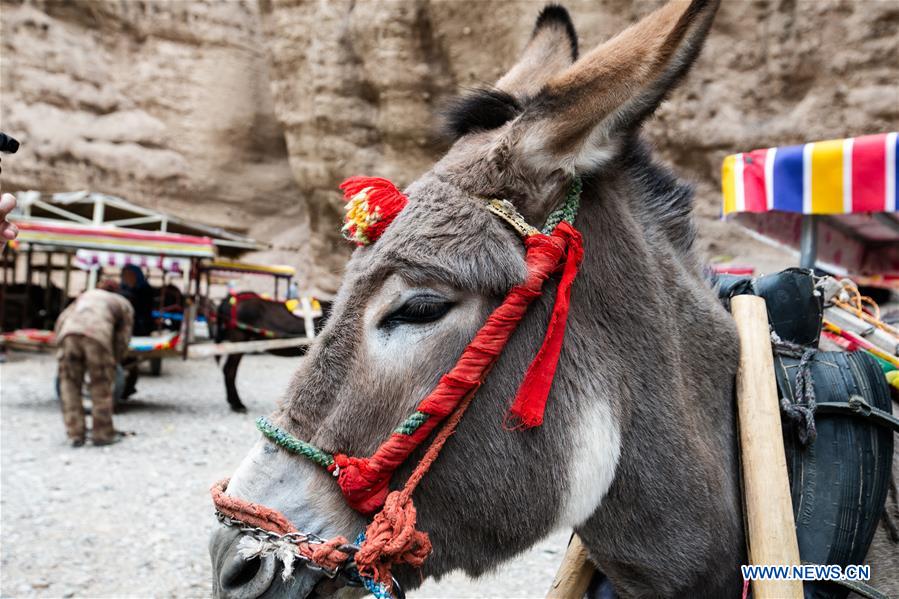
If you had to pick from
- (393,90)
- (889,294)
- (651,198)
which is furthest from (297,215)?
(651,198)

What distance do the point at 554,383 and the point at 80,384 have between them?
7.24 metres

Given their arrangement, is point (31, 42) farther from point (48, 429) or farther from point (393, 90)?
point (48, 429)

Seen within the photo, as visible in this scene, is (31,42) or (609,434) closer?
(609,434)

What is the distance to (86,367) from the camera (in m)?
7.08

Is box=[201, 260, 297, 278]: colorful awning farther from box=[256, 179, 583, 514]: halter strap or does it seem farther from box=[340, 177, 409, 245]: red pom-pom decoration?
box=[256, 179, 583, 514]: halter strap

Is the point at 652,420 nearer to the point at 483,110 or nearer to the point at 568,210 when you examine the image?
the point at 568,210

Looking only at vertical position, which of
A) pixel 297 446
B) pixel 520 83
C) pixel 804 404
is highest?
pixel 520 83

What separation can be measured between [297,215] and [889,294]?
20497 mm

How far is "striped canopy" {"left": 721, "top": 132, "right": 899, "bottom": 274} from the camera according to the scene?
4059 millimetres

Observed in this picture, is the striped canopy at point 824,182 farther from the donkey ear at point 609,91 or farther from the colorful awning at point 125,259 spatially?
the colorful awning at point 125,259

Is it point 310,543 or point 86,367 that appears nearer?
point 310,543

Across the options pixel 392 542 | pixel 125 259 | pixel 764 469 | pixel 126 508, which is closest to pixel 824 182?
pixel 764 469

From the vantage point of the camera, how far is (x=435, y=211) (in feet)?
4.28

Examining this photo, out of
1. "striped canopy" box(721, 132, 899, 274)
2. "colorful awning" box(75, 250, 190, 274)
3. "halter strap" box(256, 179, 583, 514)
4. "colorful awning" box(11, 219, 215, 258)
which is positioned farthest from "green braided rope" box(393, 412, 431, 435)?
"colorful awning" box(75, 250, 190, 274)
